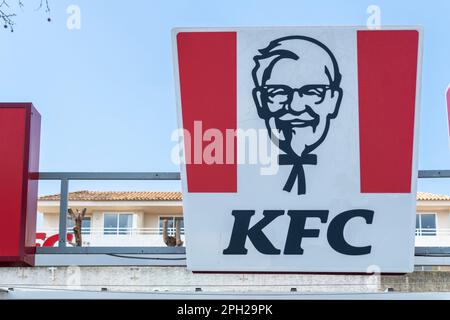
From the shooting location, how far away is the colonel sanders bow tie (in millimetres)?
5301

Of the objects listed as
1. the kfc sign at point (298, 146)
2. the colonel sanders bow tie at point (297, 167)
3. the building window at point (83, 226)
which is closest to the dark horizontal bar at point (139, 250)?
the kfc sign at point (298, 146)

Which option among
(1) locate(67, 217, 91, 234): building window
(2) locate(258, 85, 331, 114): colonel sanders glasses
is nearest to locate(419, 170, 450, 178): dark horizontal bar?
(2) locate(258, 85, 331, 114): colonel sanders glasses

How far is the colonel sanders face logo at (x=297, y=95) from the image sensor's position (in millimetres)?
5328

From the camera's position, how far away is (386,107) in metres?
5.36

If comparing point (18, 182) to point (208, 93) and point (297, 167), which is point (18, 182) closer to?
point (208, 93)

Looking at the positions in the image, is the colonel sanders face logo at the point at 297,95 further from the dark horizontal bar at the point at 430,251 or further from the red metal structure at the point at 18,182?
the red metal structure at the point at 18,182

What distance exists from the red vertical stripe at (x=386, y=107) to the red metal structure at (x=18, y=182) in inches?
90.2

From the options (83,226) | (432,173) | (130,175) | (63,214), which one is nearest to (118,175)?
(130,175)
